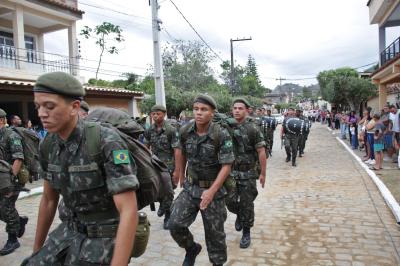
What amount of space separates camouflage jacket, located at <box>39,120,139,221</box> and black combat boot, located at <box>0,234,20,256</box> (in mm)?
3183

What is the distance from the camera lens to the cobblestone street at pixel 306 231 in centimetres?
439

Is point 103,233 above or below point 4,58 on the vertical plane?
below

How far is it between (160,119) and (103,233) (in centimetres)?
423

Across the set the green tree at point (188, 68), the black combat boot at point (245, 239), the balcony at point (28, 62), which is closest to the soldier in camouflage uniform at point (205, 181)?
the black combat boot at point (245, 239)

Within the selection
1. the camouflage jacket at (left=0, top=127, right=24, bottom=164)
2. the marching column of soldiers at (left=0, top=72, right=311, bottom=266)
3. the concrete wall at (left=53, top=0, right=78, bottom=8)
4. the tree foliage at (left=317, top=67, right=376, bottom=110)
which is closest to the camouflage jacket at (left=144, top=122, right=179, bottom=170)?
the camouflage jacket at (left=0, top=127, right=24, bottom=164)

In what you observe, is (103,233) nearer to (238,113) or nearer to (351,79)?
(238,113)

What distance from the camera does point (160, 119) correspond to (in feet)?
20.4

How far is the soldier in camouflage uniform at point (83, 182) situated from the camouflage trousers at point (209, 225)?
163cm

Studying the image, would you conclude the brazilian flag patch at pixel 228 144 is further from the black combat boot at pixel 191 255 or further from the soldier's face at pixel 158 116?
the soldier's face at pixel 158 116

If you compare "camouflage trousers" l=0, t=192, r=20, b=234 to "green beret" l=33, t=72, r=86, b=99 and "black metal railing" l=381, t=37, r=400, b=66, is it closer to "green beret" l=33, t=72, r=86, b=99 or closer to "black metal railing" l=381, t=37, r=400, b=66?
"green beret" l=33, t=72, r=86, b=99

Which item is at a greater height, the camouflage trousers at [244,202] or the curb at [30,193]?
the camouflage trousers at [244,202]

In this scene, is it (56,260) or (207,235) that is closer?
(56,260)

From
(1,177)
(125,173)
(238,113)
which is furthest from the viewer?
(238,113)

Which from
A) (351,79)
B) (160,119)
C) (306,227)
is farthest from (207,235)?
Result: (351,79)
